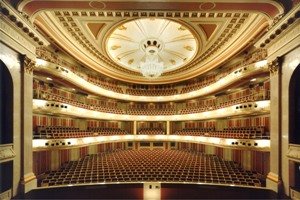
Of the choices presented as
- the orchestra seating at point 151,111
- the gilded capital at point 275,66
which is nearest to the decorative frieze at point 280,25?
the gilded capital at point 275,66

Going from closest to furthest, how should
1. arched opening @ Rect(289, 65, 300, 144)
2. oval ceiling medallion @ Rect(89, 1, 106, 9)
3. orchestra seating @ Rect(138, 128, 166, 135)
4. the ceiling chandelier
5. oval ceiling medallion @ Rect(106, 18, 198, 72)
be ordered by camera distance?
oval ceiling medallion @ Rect(89, 1, 106, 9), arched opening @ Rect(289, 65, 300, 144), oval ceiling medallion @ Rect(106, 18, 198, 72), the ceiling chandelier, orchestra seating @ Rect(138, 128, 166, 135)

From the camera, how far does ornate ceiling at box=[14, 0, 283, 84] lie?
7469 millimetres

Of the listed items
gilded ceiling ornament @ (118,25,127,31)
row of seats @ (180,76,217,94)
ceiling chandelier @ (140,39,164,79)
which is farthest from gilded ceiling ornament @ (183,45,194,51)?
row of seats @ (180,76,217,94)

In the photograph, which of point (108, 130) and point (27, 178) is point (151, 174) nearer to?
point (27, 178)

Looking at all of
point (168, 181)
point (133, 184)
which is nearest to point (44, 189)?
point (133, 184)

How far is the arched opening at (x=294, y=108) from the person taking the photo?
25.4ft

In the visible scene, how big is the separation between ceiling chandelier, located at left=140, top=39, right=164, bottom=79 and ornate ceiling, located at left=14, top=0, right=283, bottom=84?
414 millimetres

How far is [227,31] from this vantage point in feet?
36.1

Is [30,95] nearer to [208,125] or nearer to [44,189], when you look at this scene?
[44,189]

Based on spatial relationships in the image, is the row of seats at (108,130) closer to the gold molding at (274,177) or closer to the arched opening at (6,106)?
the arched opening at (6,106)

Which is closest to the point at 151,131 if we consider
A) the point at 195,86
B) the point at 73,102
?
the point at 195,86

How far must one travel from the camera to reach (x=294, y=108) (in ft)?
25.8

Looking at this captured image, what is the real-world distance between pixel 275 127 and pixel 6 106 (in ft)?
35.2

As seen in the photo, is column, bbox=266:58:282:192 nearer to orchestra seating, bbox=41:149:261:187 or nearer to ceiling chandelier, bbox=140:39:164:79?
orchestra seating, bbox=41:149:261:187
